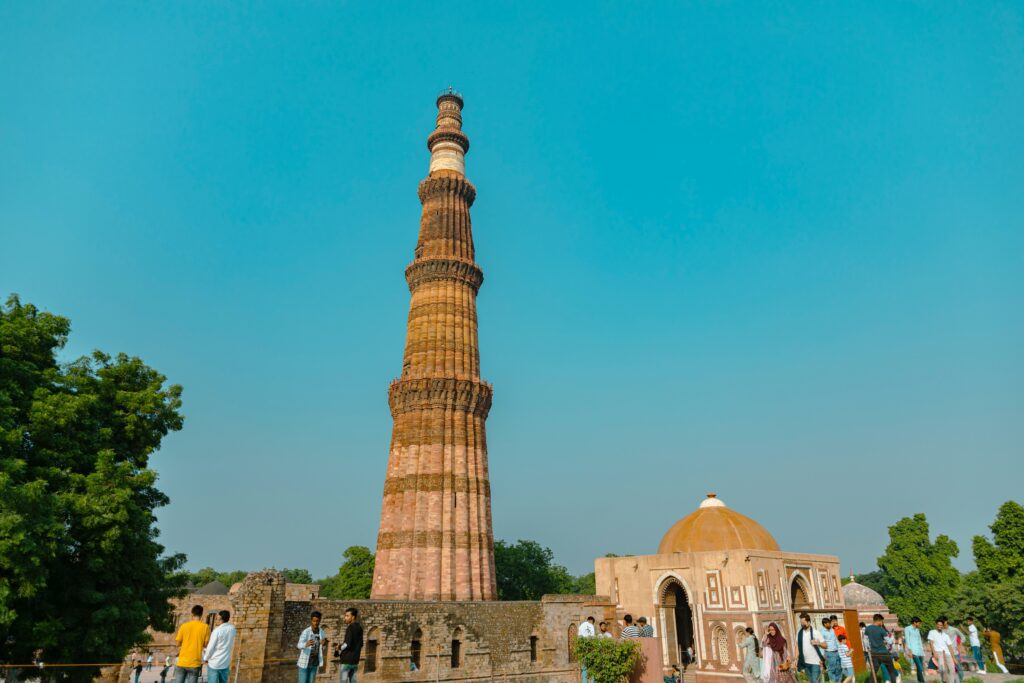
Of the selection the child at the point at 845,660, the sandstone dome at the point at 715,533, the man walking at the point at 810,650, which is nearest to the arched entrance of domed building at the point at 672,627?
the sandstone dome at the point at 715,533

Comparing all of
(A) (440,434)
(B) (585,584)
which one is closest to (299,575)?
(B) (585,584)

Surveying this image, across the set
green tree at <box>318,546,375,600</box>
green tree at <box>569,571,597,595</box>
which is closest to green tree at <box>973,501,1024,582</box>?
green tree at <box>318,546,375,600</box>

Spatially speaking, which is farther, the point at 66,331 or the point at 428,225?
the point at 428,225

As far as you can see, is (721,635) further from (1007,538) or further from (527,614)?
(1007,538)

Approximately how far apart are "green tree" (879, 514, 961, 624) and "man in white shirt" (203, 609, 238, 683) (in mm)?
52032

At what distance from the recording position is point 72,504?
15.0m

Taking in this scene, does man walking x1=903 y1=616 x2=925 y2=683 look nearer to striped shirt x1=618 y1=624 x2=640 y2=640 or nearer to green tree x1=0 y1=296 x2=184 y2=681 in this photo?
striped shirt x1=618 y1=624 x2=640 y2=640

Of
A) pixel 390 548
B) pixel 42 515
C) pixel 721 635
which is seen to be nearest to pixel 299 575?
pixel 390 548

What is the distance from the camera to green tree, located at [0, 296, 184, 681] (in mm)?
13672

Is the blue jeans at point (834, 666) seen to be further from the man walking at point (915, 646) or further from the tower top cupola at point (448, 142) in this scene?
the tower top cupola at point (448, 142)

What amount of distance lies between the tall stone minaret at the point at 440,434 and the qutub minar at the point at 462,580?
0.20 ft

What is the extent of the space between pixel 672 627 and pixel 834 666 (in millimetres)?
16470

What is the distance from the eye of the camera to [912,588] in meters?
49.1

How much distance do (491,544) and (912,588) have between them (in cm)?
3712
